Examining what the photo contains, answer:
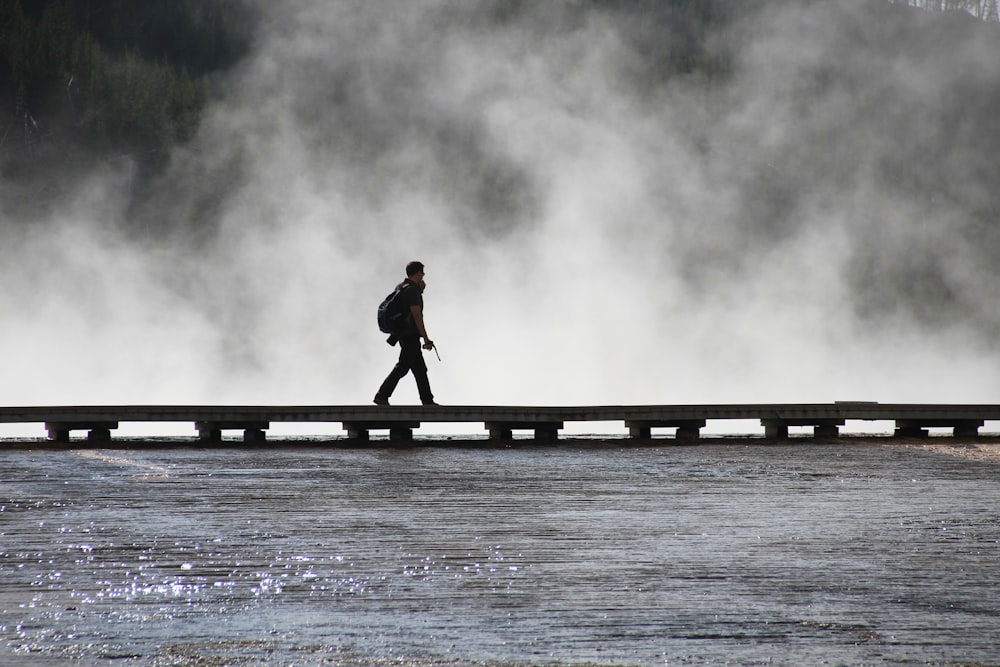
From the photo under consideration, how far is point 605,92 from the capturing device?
77562 millimetres

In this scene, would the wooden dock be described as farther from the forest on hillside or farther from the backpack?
the forest on hillside

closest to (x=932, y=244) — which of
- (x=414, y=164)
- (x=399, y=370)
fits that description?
(x=414, y=164)

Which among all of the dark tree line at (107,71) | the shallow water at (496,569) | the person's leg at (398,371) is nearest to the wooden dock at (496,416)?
the person's leg at (398,371)

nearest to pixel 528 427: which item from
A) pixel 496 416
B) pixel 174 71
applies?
pixel 496 416

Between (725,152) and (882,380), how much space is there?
17.7 metres

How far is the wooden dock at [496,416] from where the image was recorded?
11.8 meters

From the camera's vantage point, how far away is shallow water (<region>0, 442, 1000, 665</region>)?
3668 mm

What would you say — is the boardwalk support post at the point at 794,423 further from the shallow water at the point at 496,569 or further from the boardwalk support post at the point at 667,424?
the shallow water at the point at 496,569

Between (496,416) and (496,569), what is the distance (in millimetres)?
7512

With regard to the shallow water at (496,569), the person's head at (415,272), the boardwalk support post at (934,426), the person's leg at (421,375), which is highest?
the person's head at (415,272)

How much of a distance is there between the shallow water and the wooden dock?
137 inches

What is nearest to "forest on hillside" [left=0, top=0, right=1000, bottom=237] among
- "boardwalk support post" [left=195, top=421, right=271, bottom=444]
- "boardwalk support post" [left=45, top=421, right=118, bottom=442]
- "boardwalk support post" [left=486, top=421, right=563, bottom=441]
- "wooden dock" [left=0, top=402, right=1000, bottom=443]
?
"boardwalk support post" [left=45, top=421, right=118, bottom=442]

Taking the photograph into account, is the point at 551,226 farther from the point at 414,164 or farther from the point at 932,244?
the point at 932,244

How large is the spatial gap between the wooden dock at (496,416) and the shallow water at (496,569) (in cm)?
349
